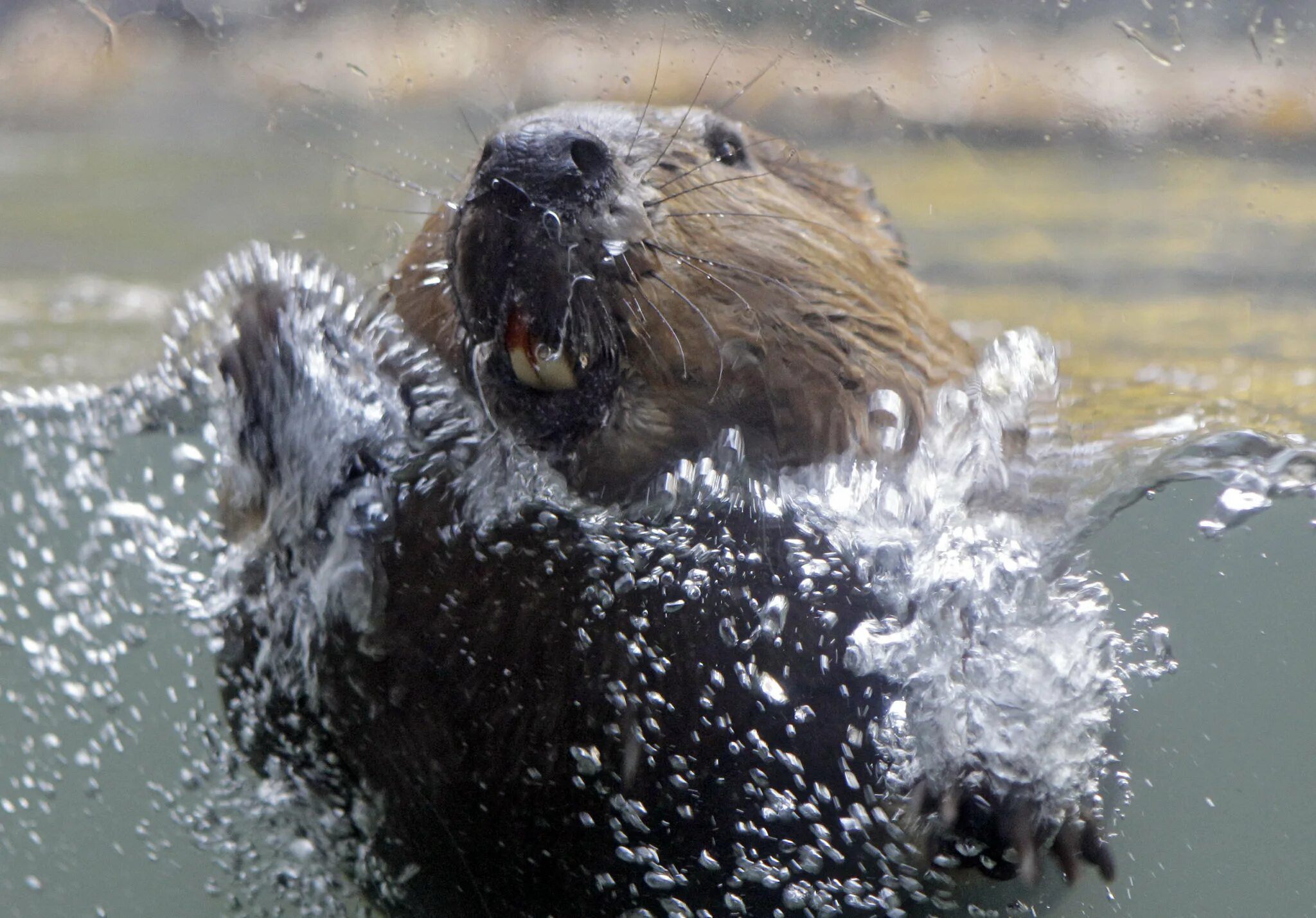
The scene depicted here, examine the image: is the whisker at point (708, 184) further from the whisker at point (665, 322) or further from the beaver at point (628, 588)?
the whisker at point (665, 322)

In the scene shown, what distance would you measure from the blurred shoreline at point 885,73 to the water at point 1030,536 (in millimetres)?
92

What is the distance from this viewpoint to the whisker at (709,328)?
1.64m

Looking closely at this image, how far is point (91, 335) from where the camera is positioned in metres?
3.40

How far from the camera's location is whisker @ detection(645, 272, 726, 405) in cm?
164

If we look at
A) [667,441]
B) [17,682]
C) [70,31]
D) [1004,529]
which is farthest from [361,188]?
[17,682]

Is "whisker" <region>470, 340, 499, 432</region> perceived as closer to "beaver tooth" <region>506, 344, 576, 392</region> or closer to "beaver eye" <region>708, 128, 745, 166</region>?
"beaver tooth" <region>506, 344, 576, 392</region>

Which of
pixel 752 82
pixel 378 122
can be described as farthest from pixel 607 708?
pixel 378 122

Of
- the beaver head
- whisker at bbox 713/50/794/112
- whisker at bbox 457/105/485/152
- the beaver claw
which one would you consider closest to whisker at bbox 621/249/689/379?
the beaver head

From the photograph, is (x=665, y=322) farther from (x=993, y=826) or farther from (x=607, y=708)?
(x=993, y=826)

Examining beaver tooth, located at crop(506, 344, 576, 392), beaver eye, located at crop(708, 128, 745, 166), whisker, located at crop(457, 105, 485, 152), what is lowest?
beaver tooth, located at crop(506, 344, 576, 392)

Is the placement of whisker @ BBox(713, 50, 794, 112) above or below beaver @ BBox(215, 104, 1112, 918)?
above

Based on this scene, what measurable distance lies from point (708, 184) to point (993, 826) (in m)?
1.13

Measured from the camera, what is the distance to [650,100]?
1979 mm

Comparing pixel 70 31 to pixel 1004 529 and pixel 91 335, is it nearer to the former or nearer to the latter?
pixel 91 335
